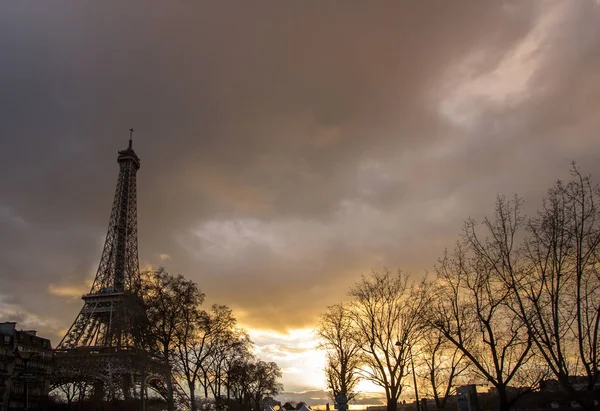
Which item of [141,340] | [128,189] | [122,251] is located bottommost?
[141,340]

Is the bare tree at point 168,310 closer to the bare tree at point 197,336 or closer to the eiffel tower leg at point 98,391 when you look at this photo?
the bare tree at point 197,336

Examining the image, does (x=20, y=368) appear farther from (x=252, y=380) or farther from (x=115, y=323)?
(x=252, y=380)

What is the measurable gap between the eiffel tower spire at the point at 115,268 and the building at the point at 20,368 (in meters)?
3.22

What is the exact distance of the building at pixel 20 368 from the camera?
58469 millimetres

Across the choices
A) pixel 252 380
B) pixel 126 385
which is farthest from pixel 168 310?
pixel 252 380

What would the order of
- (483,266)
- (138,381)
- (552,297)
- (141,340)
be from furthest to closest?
(138,381) < (141,340) < (483,266) < (552,297)

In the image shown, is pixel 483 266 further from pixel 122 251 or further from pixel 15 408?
pixel 122 251

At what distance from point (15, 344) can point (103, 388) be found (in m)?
13.6

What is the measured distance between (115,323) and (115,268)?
4081cm

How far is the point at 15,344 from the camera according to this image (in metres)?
62.2

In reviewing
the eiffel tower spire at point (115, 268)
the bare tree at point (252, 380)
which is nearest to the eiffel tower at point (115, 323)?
the eiffel tower spire at point (115, 268)

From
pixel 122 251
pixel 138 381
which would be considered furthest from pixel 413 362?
pixel 122 251

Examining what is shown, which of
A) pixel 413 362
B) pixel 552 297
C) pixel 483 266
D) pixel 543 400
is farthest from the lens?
pixel 543 400

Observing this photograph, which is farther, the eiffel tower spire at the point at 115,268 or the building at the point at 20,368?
the eiffel tower spire at the point at 115,268
